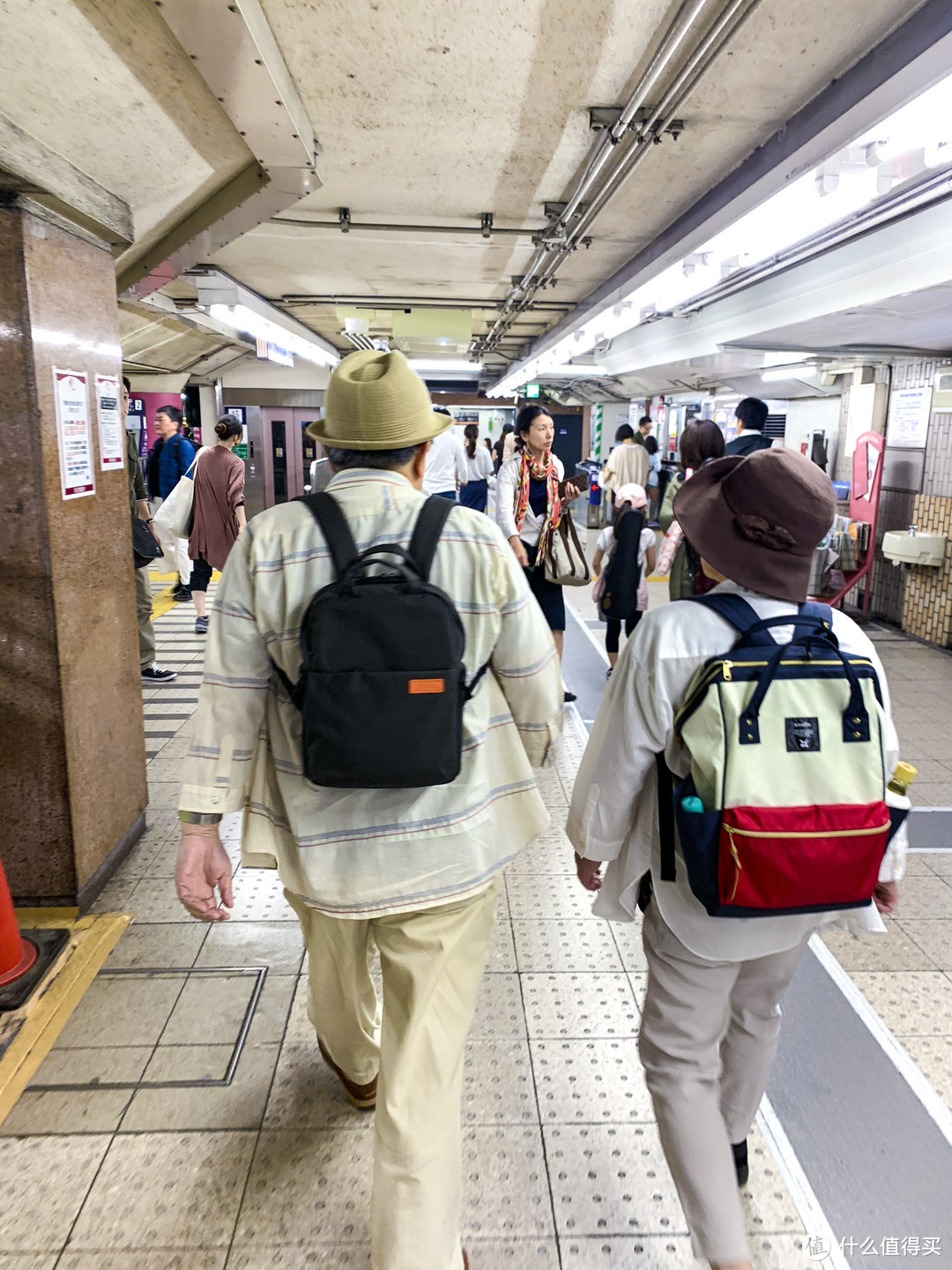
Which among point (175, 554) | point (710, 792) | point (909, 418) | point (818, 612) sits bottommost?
point (175, 554)

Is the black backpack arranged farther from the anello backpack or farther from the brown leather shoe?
the brown leather shoe

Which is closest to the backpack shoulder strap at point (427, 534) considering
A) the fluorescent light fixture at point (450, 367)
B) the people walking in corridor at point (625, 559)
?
the people walking in corridor at point (625, 559)

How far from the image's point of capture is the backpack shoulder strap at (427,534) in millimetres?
1380

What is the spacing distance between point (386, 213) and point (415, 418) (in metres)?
3.29

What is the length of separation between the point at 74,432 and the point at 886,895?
8.72ft

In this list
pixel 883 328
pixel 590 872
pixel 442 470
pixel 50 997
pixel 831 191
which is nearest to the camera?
pixel 590 872

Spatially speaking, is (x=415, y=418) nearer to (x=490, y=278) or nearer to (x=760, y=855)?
(x=760, y=855)

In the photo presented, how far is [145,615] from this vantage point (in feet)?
17.3

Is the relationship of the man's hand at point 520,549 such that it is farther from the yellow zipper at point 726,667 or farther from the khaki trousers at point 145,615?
the yellow zipper at point 726,667

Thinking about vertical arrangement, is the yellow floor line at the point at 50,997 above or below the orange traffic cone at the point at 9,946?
below

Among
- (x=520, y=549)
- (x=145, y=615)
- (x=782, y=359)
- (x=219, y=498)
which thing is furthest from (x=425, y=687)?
(x=782, y=359)

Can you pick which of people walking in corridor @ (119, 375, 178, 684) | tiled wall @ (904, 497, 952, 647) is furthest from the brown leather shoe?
tiled wall @ (904, 497, 952, 647)

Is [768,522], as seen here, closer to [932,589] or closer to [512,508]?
[512,508]

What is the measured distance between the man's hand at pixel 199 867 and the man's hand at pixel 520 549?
2.89m
